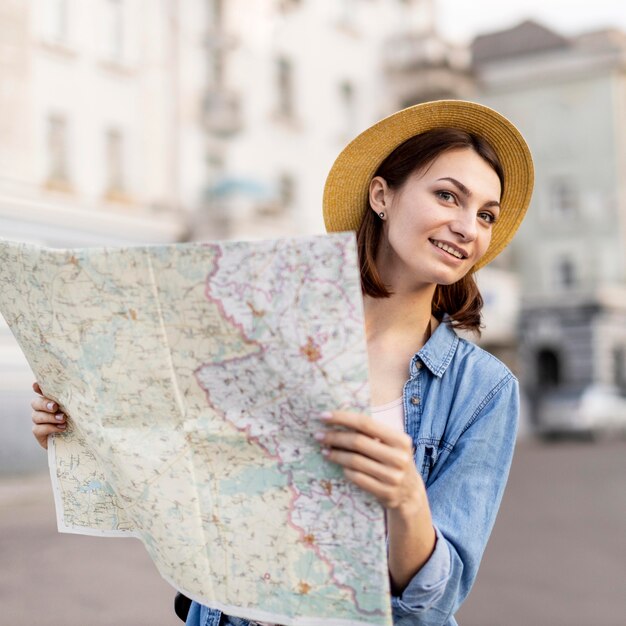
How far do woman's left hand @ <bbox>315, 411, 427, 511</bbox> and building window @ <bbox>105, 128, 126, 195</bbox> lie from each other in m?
17.0

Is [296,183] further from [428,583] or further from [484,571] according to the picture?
[428,583]

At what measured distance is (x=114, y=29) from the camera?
59.5 feet

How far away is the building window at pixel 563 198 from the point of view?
35.7m

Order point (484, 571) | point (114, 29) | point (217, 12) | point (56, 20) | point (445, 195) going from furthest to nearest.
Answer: point (217, 12) → point (114, 29) → point (56, 20) → point (484, 571) → point (445, 195)

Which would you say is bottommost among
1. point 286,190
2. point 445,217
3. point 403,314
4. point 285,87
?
point 403,314

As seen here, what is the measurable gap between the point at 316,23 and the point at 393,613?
75.8 feet

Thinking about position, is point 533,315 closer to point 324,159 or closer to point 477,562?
point 324,159

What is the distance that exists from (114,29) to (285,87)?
5330 millimetres

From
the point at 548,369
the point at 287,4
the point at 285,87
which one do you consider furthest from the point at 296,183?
the point at 548,369

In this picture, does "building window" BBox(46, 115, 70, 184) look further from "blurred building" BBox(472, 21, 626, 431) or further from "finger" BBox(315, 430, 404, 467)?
"blurred building" BBox(472, 21, 626, 431)

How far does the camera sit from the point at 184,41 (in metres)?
19.4

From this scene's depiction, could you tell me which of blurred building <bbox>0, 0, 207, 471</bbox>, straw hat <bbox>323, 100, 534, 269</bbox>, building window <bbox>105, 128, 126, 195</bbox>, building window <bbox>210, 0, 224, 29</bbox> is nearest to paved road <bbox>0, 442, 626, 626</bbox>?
blurred building <bbox>0, 0, 207, 471</bbox>

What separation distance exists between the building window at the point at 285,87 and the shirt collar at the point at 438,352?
21.1 meters

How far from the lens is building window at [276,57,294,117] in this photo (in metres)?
22.5
